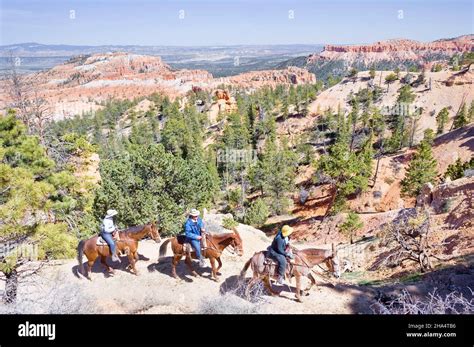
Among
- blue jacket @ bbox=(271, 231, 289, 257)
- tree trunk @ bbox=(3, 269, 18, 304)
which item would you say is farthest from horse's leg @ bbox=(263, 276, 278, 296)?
tree trunk @ bbox=(3, 269, 18, 304)

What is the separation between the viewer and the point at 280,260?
10.8 meters

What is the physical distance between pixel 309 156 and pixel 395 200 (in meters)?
20.7

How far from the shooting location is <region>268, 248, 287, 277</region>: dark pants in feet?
35.3

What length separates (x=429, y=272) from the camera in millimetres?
15180

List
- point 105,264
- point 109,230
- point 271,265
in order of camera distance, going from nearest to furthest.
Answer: point 271,265, point 109,230, point 105,264

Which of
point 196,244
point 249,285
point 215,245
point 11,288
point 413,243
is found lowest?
point 413,243

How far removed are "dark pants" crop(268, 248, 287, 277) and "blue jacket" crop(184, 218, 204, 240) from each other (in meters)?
2.63

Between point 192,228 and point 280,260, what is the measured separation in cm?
318

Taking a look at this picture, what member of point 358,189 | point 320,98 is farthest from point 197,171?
point 320,98

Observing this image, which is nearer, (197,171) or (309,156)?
(197,171)

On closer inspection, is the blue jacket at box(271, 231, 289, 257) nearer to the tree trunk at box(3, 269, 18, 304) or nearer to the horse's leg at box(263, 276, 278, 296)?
the horse's leg at box(263, 276, 278, 296)

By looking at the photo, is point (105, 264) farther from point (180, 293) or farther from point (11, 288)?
point (180, 293)

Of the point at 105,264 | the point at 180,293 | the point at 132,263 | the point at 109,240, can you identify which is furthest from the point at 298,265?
the point at 105,264
